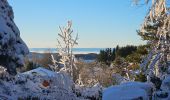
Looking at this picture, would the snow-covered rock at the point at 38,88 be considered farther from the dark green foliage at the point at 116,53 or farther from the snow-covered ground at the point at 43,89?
the dark green foliage at the point at 116,53

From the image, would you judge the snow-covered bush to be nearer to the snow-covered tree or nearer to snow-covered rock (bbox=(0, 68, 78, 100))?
snow-covered rock (bbox=(0, 68, 78, 100))

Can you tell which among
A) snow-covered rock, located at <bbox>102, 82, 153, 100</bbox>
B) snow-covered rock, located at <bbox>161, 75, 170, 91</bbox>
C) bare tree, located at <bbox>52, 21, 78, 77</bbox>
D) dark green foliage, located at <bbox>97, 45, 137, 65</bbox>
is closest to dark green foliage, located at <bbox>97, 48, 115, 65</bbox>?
dark green foliage, located at <bbox>97, 45, 137, 65</bbox>

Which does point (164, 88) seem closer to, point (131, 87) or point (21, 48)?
point (131, 87)

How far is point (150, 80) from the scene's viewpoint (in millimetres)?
13273

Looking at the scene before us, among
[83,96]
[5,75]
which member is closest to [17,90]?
[5,75]

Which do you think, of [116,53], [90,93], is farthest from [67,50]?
[116,53]

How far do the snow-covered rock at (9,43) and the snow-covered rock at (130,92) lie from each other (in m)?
5.96

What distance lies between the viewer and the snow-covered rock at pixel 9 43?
16859 mm

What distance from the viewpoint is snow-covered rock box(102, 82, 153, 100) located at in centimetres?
1155

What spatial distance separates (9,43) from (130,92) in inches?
267

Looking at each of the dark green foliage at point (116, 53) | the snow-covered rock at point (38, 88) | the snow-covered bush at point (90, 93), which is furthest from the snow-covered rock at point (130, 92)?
the dark green foliage at point (116, 53)

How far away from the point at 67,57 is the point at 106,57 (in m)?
37.6

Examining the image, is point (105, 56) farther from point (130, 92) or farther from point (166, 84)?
point (166, 84)

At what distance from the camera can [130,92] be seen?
462 inches
